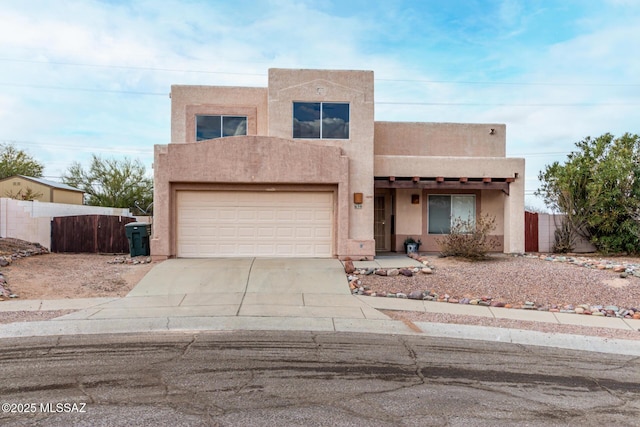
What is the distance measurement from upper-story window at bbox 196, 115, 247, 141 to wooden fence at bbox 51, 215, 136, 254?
4.98 m

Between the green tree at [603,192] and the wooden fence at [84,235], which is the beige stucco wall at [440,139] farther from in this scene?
the wooden fence at [84,235]

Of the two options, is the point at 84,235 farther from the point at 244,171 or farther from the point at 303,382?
the point at 303,382

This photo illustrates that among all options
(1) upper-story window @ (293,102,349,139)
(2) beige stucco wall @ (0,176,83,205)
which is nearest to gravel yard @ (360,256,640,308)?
(1) upper-story window @ (293,102,349,139)

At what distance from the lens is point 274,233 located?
14938 millimetres

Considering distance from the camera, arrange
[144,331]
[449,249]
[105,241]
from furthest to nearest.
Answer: [105,241] < [449,249] < [144,331]

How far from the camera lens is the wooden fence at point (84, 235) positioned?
17.7 metres

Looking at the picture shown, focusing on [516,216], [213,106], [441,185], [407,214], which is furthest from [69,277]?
[516,216]

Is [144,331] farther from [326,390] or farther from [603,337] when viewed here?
[603,337]

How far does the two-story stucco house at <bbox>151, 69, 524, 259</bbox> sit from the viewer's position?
14.6 meters

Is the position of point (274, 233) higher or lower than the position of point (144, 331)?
higher

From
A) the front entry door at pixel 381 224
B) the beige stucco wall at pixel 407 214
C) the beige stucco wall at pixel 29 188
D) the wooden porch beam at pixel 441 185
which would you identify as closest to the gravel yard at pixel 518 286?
A: the wooden porch beam at pixel 441 185

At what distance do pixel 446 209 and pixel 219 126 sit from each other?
9028 millimetres

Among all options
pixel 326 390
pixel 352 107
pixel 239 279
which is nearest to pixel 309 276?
pixel 239 279

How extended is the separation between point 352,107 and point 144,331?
10366mm
